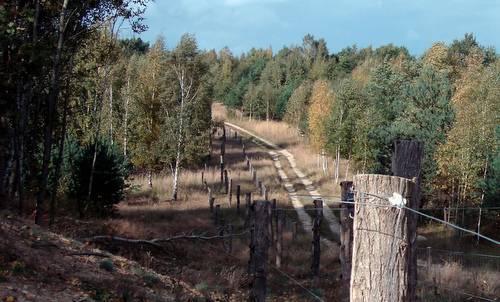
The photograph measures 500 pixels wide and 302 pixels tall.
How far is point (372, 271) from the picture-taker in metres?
2.79

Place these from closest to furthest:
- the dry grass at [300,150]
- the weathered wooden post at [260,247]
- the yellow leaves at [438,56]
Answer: the weathered wooden post at [260,247] < the dry grass at [300,150] < the yellow leaves at [438,56]

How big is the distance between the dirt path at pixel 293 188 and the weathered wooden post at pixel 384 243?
412 centimetres

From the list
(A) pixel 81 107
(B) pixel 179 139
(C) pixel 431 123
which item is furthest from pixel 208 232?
(C) pixel 431 123

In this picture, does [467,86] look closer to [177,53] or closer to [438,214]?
[438,214]

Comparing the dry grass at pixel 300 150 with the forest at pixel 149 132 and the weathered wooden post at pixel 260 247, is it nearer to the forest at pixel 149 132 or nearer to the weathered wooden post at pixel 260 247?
the forest at pixel 149 132

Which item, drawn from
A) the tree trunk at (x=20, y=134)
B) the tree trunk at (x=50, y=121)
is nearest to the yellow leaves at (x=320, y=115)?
the tree trunk at (x=50, y=121)

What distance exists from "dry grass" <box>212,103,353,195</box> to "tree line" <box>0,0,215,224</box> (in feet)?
28.9

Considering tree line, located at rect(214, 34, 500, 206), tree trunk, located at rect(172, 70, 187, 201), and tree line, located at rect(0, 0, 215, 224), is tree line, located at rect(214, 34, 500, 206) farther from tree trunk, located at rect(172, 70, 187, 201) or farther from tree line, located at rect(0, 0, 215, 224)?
tree trunk, located at rect(172, 70, 187, 201)

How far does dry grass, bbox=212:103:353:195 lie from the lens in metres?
38.5

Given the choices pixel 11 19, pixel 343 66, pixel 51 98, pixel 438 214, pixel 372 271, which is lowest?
pixel 438 214

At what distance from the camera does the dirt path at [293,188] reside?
26331 millimetres

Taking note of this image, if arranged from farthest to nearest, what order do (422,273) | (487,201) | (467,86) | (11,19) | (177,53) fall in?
(467,86) < (177,53) < (487,201) < (422,273) < (11,19)

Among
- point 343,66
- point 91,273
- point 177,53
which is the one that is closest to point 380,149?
point 177,53

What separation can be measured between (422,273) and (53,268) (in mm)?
10379
